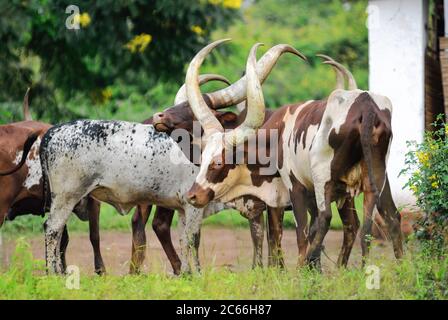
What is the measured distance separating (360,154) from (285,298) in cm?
148

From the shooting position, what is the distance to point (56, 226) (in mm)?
8320

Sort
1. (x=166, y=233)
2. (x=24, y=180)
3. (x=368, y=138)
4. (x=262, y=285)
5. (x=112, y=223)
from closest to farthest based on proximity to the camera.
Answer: (x=262, y=285)
(x=368, y=138)
(x=24, y=180)
(x=166, y=233)
(x=112, y=223)

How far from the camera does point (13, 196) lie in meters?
8.91

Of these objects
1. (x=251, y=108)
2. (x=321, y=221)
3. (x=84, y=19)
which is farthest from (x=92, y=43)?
(x=321, y=221)

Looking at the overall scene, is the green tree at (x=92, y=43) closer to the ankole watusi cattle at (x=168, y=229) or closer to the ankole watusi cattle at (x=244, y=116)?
the ankole watusi cattle at (x=168, y=229)

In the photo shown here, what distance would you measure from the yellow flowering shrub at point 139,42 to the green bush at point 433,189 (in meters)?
5.41

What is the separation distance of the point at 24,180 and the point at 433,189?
3.71 m

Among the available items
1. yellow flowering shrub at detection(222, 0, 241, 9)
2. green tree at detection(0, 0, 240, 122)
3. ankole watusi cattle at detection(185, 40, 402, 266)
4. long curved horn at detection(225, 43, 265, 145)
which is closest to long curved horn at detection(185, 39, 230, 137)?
ankole watusi cattle at detection(185, 40, 402, 266)

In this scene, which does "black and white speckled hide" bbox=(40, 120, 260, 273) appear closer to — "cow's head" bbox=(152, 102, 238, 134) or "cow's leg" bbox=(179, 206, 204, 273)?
"cow's leg" bbox=(179, 206, 204, 273)

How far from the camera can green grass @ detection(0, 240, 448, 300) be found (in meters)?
6.74

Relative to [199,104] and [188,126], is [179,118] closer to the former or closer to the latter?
[188,126]

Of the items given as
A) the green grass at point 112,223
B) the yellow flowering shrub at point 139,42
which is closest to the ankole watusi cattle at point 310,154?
the yellow flowering shrub at point 139,42

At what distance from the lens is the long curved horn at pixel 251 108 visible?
7.90 metres
